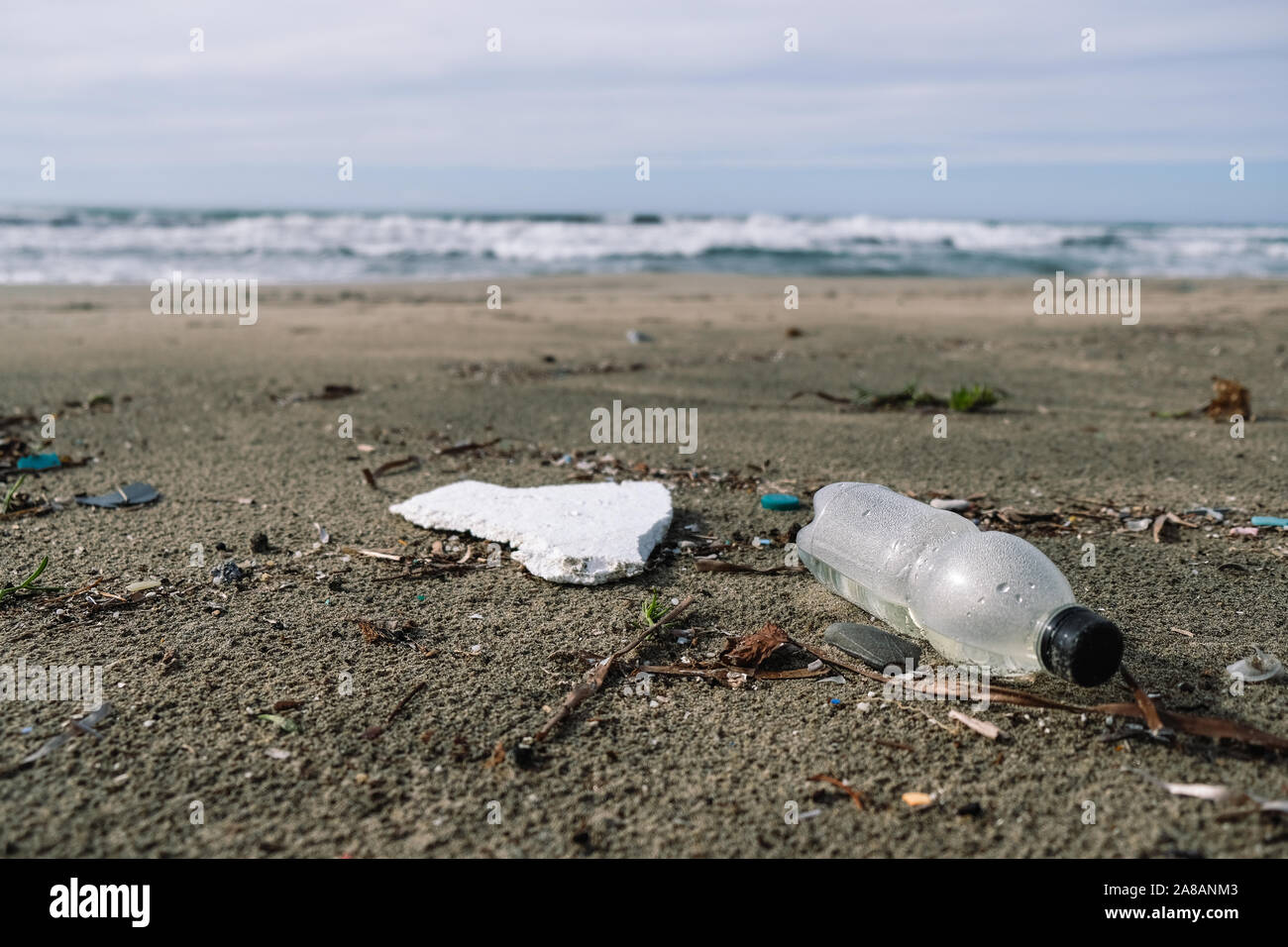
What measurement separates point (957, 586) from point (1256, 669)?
25.7 inches

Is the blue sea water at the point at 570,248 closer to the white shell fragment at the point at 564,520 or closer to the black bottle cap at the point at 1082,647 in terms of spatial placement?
the white shell fragment at the point at 564,520

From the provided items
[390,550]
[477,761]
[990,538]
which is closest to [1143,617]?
[990,538]

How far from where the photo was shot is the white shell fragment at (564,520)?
2.50 m

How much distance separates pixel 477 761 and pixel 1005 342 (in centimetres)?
676

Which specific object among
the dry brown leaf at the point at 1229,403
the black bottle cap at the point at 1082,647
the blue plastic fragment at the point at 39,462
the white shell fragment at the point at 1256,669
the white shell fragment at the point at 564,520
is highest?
the dry brown leaf at the point at 1229,403

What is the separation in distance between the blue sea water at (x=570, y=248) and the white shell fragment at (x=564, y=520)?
13.0 meters

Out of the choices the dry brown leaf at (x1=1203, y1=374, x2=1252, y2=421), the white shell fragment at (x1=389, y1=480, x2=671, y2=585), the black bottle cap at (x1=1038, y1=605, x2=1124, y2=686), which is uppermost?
the dry brown leaf at (x1=1203, y1=374, x2=1252, y2=421)

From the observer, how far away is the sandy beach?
5.04ft

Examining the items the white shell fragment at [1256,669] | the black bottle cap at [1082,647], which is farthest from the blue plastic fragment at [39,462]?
the white shell fragment at [1256,669]

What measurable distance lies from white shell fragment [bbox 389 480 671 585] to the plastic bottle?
0.50 m

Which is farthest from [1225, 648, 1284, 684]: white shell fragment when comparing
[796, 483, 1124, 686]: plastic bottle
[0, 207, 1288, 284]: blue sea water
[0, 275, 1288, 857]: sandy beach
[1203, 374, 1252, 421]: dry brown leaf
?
[0, 207, 1288, 284]: blue sea water

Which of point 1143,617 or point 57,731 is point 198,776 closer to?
point 57,731

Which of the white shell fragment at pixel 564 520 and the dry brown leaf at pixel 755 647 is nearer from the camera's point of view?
the dry brown leaf at pixel 755 647

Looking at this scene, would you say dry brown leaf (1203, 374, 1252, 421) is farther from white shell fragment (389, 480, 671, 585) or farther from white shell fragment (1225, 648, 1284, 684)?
white shell fragment (389, 480, 671, 585)
